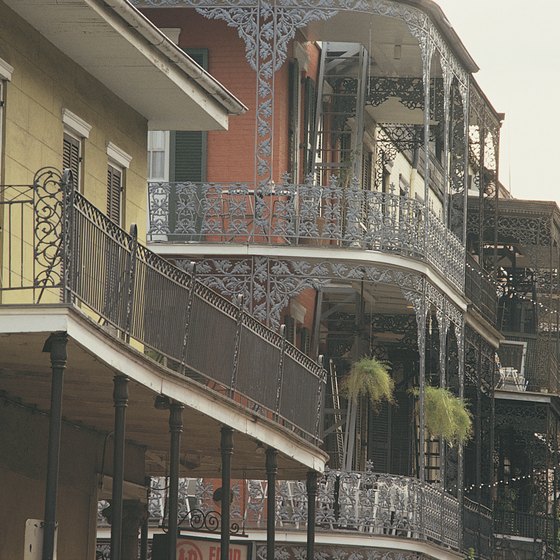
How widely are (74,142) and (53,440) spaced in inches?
222

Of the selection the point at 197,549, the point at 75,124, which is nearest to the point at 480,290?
the point at 197,549

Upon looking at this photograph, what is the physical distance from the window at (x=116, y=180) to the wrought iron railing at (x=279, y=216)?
7002mm

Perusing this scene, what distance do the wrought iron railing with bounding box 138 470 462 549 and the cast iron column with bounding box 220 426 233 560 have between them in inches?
324

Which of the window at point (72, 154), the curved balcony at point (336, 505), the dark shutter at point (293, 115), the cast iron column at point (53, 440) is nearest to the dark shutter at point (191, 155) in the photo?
the dark shutter at point (293, 115)

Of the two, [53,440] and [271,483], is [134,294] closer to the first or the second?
[53,440]

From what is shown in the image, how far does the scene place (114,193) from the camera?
69.3 ft

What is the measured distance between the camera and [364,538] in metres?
29.2

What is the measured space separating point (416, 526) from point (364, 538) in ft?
3.43

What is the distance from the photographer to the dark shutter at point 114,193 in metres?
20.9

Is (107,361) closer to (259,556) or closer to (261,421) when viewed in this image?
(261,421)

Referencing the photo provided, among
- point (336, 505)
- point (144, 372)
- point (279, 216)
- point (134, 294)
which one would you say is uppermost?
point (279, 216)

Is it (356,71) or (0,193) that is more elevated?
(356,71)

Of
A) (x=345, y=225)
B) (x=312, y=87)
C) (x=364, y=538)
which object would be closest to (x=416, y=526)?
(x=364, y=538)

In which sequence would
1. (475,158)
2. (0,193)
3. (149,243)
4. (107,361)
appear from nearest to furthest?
1. (107,361)
2. (0,193)
3. (149,243)
4. (475,158)
